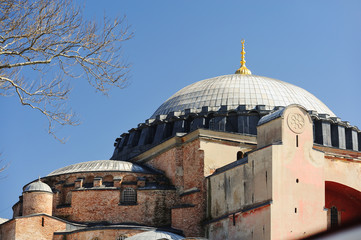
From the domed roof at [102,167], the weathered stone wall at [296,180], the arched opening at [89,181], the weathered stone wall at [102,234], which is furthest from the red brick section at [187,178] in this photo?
the weathered stone wall at [296,180]

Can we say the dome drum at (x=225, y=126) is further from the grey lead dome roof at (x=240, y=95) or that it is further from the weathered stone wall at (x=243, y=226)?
the weathered stone wall at (x=243, y=226)

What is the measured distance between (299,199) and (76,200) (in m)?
13.8

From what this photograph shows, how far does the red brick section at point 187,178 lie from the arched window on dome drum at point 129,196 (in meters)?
2.51

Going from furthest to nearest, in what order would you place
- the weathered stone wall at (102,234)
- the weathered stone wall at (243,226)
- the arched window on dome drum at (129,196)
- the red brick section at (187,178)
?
the arched window on dome drum at (129,196), the red brick section at (187,178), the weathered stone wall at (102,234), the weathered stone wall at (243,226)

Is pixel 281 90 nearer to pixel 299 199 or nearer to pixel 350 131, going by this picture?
pixel 350 131

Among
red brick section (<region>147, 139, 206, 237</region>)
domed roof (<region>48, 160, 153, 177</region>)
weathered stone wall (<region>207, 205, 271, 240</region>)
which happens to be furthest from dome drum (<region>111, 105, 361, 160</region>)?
weathered stone wall (<region>207, 205, 271, 240</region>)

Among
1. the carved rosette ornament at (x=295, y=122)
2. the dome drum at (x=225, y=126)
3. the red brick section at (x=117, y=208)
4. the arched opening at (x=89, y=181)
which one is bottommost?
the red brick section at (x=117, y=208)

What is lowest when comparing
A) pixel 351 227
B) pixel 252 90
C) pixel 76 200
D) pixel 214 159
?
pixel 351 227

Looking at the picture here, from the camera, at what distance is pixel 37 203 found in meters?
32.1

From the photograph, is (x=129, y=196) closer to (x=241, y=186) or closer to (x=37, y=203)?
(x=37, y=203)

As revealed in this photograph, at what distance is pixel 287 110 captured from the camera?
28.0 metres

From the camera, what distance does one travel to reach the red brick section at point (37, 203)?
1259 inches

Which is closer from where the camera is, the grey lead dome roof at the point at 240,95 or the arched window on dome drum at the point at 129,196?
the arched window on dome drum at the point at 129,196

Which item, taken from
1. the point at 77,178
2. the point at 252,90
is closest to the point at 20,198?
the point at 77,178
